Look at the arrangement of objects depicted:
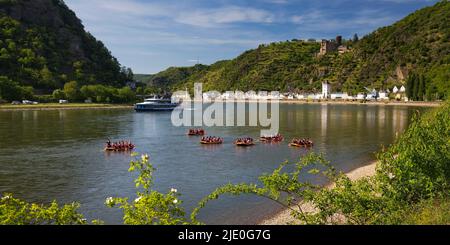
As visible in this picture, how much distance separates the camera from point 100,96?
189750 mm

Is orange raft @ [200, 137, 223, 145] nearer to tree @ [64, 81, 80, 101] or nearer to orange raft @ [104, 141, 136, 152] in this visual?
orange raft @ [104, 141, 136, 152]

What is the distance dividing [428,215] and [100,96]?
18529cm

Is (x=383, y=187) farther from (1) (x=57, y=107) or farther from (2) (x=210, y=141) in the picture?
(1) (x=57, y=107)

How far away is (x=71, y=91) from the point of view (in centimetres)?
18350

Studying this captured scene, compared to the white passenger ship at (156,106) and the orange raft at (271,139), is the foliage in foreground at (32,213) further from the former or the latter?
the white passenger ship at (156,106)

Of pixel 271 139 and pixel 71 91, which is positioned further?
pixel 71 91

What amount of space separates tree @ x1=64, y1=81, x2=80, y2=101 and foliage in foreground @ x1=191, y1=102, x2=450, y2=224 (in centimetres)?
17607

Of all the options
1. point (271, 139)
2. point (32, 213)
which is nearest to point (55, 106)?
point (271, 139)

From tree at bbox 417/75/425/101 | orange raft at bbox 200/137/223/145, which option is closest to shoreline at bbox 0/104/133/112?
orange raft at bbox 200/137/223/145

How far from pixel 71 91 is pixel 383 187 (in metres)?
180

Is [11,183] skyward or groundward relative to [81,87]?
groundward

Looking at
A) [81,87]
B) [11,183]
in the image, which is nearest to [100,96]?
[81,87]
